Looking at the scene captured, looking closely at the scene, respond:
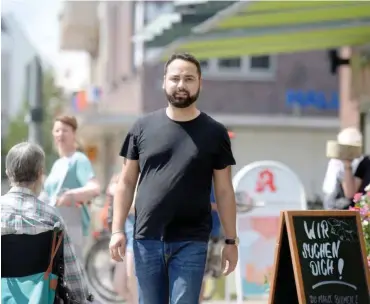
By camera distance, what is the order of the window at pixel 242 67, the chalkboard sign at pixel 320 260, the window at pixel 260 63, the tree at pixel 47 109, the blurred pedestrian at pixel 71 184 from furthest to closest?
the tree at pixel 47 109, the window at pixel 260 63, the window at pixel 242 67, the blurred pedestrian at pixel 71 184, the chalkboard sign at pixel 320 260

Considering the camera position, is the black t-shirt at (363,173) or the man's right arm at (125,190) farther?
the black t-shirt at (363,173)

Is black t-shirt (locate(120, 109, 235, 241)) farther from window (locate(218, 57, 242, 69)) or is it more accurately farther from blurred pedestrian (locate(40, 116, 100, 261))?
window (locate(218, 57, 242, 69))

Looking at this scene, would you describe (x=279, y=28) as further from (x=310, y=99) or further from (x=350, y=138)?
(x=310, y=99)

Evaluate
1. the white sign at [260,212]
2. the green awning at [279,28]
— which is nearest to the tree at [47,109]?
the green awning at [279,28]

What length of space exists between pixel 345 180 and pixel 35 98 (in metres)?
4.63

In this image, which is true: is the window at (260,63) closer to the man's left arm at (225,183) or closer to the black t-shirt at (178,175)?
the man's left arm at (225,183)

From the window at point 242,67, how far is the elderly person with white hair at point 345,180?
22.0m

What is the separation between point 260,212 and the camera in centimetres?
1067

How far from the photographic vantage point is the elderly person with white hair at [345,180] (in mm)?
8844

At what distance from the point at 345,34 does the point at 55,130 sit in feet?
20.5

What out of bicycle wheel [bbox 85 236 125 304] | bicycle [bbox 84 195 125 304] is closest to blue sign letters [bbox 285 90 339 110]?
bicycle [bbox 84 195 125 304]

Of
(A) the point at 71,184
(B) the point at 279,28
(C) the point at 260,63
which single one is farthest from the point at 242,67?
(A) the point at 71,184

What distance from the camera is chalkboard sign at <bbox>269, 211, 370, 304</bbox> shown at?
6699mm

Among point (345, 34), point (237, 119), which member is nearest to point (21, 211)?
point (345, 34)
